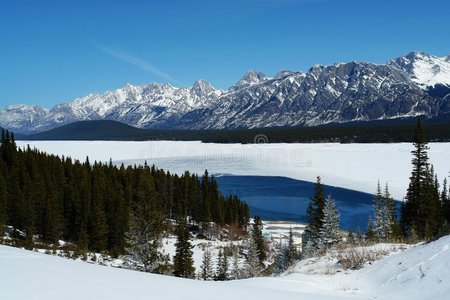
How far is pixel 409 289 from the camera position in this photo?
8.86 meters

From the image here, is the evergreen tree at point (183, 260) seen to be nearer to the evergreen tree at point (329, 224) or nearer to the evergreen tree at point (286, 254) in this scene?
the evergreen tree at point (286, 254)

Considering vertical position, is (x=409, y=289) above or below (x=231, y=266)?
above

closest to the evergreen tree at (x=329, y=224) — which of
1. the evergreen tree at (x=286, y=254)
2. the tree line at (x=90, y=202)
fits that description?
the evergreen tree at (x=286, y=254)

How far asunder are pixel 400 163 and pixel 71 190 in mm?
93158

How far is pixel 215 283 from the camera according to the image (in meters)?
8.88

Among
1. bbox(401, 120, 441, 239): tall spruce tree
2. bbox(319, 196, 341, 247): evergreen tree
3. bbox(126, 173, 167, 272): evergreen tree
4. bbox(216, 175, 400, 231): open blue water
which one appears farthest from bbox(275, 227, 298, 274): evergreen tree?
bbox(216, 175, 400, 231): open blue water

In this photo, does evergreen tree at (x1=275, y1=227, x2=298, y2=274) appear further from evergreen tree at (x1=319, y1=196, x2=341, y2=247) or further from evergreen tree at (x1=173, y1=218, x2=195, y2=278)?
evergreen tree at (x1=173, y1=218, x2=195, y2=278)

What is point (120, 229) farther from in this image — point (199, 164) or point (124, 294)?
point (199, 164)

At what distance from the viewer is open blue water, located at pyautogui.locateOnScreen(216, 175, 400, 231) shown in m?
78.7

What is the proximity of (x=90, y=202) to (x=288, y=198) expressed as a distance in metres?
48.4

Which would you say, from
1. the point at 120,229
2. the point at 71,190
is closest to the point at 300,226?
the point at 120,229

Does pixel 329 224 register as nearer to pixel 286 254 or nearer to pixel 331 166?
pixel 286 254

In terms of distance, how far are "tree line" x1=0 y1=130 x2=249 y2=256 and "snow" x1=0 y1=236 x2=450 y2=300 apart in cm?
2885

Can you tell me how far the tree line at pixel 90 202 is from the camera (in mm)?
56562
